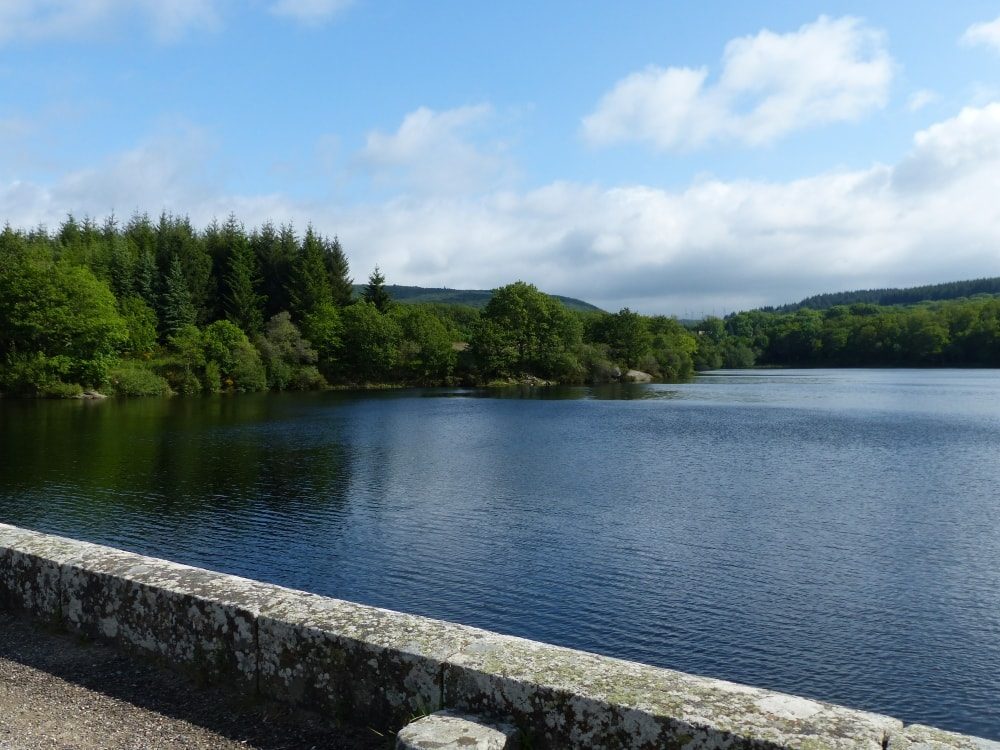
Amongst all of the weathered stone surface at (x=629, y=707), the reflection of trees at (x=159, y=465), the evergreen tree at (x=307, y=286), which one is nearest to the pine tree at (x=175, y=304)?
the evergreen tree at (x=307, y=286)

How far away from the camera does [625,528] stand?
1734 cm

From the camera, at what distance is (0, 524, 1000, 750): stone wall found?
3057 mm

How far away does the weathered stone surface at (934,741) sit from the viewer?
2801 mm

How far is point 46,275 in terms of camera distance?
58.0m

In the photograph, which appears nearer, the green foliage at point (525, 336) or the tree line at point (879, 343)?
the green foliage at point (525, 336)

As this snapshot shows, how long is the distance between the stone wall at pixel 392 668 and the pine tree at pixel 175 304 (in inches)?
2817

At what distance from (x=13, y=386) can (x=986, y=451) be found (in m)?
61.2

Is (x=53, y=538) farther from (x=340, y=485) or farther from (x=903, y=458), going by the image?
(x=903, y=458)

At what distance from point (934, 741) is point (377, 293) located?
8987 cm

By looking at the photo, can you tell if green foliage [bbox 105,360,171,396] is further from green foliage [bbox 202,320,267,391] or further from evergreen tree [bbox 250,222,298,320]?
evergreen tree [bbox 250,222,298,320]

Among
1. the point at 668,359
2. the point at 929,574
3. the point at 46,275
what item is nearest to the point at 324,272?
the point at 46,275

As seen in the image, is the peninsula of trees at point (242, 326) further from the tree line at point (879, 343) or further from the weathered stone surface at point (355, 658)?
the weathered stone surface at point (355, 658)

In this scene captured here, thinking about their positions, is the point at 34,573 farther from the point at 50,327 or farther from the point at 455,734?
the point at 50,327

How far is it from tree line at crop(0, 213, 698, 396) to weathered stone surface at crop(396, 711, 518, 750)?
62.3 metres
